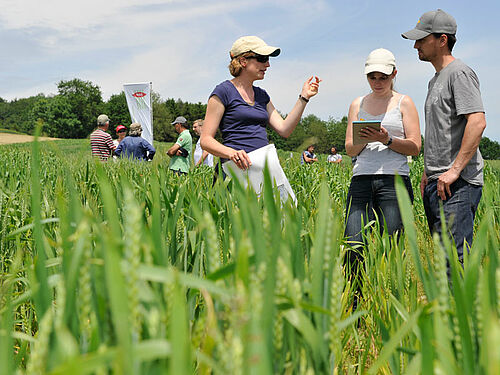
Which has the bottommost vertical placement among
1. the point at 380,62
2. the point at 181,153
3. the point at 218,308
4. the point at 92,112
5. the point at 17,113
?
the point at 218,308

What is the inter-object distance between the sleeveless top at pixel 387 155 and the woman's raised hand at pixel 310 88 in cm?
43

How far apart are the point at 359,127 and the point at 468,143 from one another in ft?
1.95

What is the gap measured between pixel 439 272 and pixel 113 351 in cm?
43

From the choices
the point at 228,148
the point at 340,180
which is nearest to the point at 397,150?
the point at 228,148

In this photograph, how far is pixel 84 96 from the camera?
267ft

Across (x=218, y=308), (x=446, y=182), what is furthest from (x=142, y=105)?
(x=218, y=308)

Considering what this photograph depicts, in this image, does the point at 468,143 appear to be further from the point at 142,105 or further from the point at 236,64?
the point at 142,105

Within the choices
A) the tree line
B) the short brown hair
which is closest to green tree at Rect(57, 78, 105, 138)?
the tree line

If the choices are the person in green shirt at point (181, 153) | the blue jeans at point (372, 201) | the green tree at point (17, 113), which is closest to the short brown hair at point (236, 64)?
the blue jeans at point (372, 201)

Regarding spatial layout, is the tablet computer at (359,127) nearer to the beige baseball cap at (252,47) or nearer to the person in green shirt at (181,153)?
the beige baseball cap at (252,47)

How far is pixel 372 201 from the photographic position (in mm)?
2938

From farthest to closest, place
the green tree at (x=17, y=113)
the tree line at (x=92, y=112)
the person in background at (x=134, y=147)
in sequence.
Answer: the green tree at (x=17, y=113)
the tree line at (x=92, y=112)
the person in background at (x=134, y=147)

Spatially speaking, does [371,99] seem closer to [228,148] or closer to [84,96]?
[228,148]

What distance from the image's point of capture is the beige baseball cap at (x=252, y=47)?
281 centimetres
